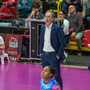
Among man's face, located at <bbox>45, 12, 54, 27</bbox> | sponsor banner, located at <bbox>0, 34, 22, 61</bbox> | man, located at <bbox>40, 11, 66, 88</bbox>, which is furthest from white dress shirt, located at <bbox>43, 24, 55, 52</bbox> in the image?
sponsor banner, located at <bbox>0, 34, 22, 61</bbox>

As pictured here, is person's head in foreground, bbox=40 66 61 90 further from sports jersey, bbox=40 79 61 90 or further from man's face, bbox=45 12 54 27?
man's face, bbox=45 12 54 27

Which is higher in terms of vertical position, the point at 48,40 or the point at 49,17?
→ the point at 49,17

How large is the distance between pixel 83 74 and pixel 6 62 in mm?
3108

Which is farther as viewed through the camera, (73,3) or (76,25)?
(73,3)

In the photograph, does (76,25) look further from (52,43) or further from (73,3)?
(52,43)

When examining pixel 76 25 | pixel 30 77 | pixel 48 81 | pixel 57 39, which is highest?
pixel 57 39

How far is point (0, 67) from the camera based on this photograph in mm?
10664

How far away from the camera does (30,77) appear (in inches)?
374

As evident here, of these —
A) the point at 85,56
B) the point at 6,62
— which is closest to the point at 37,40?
Answer: the point at 6,62

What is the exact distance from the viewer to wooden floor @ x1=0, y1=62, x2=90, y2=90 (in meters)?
8.54

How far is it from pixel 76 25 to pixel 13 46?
2.72m

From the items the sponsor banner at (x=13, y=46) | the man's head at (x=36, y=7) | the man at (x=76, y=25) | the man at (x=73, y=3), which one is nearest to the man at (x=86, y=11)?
the man at (x=73, y=3)

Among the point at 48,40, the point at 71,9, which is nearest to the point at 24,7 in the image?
the point at 71,9

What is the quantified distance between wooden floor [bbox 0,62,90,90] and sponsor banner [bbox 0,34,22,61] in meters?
0.46
